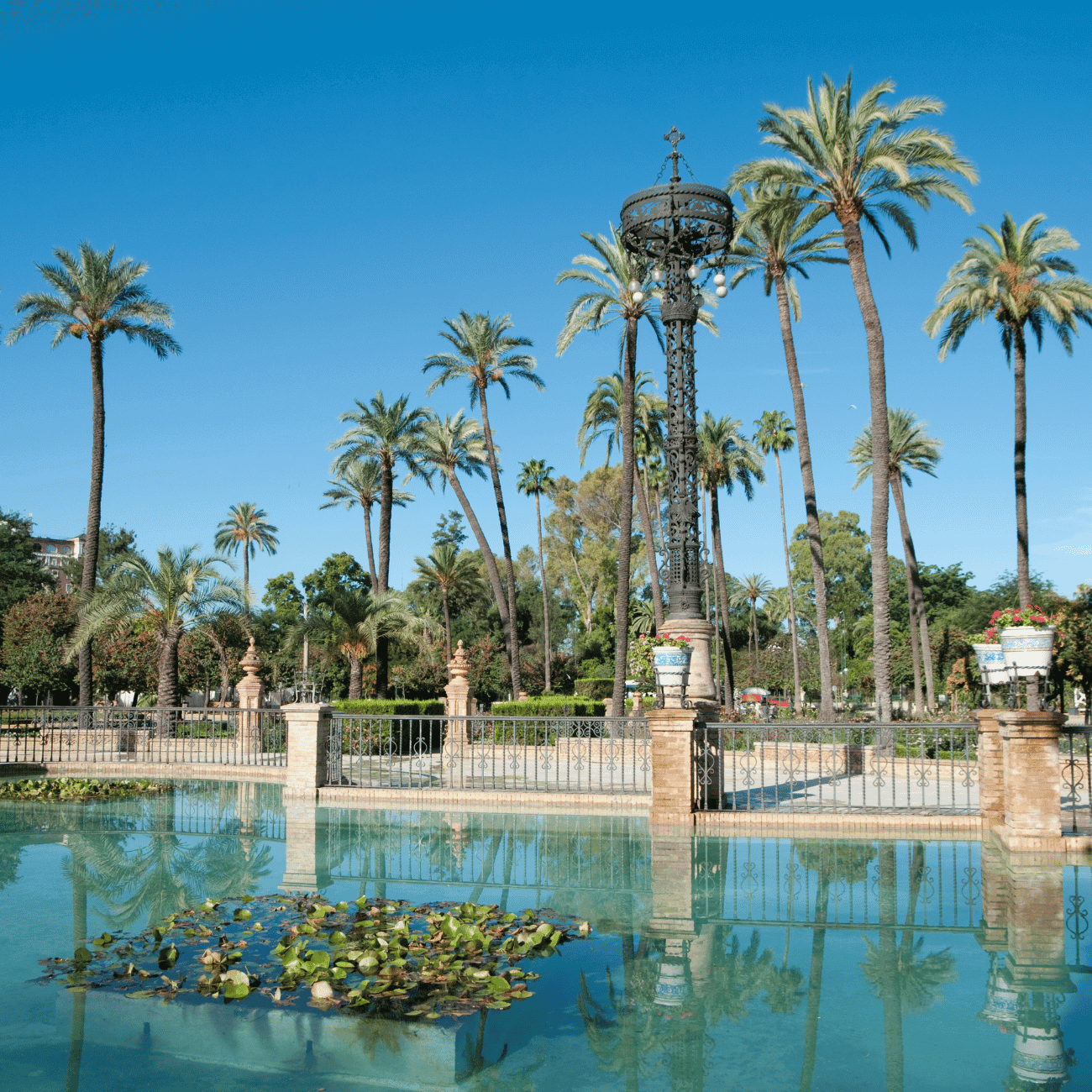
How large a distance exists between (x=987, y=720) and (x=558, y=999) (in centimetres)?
847

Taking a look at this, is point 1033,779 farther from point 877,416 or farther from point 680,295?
point 877,416

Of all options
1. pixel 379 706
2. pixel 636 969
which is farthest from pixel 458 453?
pixel 636 969

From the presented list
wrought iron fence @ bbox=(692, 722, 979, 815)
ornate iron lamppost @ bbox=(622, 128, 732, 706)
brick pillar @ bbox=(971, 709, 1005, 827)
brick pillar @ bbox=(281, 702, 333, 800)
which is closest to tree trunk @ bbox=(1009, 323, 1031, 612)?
wrought iron fence @ bbox=(692, 722, 979, 815)

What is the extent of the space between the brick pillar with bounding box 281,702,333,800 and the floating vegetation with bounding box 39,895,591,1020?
801cm

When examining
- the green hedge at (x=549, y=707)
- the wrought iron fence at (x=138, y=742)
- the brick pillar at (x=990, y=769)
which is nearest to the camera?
the brick pillar at (x=990, y=769)

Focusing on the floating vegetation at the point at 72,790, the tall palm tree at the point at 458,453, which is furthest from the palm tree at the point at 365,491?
the floating vegetation at the point at 72,790

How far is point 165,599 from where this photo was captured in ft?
88.7

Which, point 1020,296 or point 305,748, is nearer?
point 305,748

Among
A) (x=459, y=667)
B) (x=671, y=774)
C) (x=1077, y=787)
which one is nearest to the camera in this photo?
(x=671, y=774)

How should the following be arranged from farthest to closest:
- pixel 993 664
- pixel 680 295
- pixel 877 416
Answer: pixel 877 416
pixel 680 295
pixel 993 664

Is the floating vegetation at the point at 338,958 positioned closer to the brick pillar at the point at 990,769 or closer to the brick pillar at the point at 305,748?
the brick pillar at the point at 990,769

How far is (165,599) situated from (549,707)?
1189 centimetres

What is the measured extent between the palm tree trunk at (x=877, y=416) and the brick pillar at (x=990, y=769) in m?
10.8

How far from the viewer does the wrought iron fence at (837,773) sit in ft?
44.3
